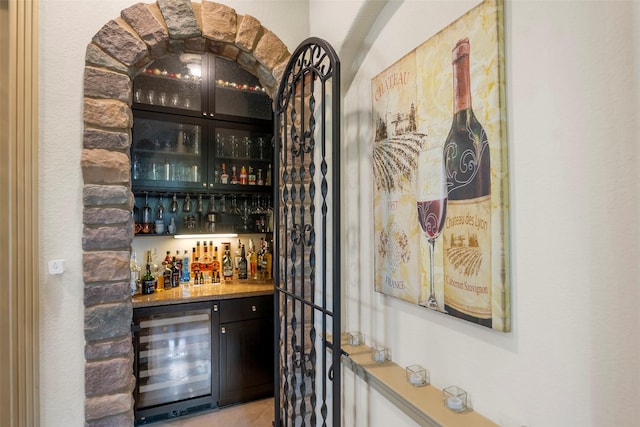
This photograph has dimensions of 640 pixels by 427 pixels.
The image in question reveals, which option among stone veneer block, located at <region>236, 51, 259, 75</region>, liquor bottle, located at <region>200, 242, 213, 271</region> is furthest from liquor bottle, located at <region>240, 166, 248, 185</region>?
stone veneer block, located at <region>236, 51, 259, 75</region>

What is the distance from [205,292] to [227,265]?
0.50 meters

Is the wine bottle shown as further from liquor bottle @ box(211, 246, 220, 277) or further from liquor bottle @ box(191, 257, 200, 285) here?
liquor bottle @ box(191, 257, 200, 285)

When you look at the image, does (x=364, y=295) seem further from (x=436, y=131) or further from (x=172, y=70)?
(x=172, y=70)

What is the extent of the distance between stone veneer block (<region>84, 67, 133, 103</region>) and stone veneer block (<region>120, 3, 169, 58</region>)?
0.22 m

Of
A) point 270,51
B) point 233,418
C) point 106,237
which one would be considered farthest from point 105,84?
point 233,418

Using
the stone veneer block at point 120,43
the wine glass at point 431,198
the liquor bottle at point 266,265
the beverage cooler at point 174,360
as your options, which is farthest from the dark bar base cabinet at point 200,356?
the wine glass at point 431,198

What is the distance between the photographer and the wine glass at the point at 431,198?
1.10 meters

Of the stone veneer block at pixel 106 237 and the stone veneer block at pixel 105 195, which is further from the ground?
the stone veneer block at pixel 105 195

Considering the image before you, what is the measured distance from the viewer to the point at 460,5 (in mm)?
1051

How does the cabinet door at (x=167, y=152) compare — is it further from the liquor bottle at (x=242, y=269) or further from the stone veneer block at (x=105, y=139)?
the stone veneer block at (x=105, y=139)

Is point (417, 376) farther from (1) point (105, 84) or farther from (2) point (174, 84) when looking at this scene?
(2) point (174, 84)

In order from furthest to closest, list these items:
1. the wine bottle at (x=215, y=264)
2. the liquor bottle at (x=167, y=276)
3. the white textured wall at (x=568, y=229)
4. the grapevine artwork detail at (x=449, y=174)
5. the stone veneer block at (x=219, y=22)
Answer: the wine bottle at (x=215, y=264) < the liquor bottle at (x=167, y=276) < the stone veneer block at (x=219, y=22) < the grapevine artwork detail at (x=449, y=174) < the white textured wall at (x=568, y=229)

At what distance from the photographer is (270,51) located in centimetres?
191

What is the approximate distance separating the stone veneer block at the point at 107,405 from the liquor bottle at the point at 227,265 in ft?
5.26
